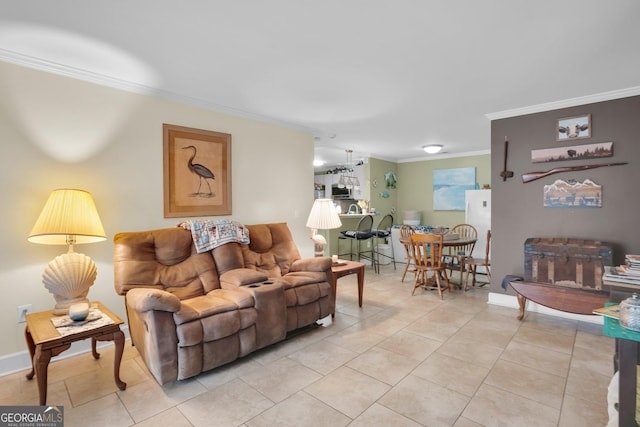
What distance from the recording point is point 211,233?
2961 mm

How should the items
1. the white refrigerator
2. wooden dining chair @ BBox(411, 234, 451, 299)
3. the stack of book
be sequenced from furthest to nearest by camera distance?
the white refrigerator
wooden dining chair @ BBox(411, 234, 451, 299)
the stack of book

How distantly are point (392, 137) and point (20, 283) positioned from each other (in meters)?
4.73

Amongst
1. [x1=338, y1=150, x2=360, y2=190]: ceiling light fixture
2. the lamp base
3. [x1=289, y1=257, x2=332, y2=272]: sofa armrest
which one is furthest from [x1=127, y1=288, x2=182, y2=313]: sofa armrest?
[x1=338, y1=150, x2=360, y2=190]: ceiling light fixture

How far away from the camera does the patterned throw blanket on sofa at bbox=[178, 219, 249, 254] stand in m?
2.89

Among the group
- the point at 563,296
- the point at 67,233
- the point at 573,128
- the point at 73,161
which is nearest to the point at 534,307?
the point at 563,296

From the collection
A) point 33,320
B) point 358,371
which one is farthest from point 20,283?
point 358,371

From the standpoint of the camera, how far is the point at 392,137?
16.9 ft

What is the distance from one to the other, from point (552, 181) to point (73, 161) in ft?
15.2

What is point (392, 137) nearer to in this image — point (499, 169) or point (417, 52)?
point (499, 169)

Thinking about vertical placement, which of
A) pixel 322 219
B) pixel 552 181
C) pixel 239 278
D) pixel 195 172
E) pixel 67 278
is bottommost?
pixel 239 278

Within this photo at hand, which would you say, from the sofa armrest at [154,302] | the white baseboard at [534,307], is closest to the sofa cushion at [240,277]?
the sofa armrest at [154,302]

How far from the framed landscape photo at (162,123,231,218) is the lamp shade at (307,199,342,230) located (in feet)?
3.20

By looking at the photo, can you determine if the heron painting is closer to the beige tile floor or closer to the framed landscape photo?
the framed landscape photo

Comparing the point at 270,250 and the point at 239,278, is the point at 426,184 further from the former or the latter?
the point at 239,278
